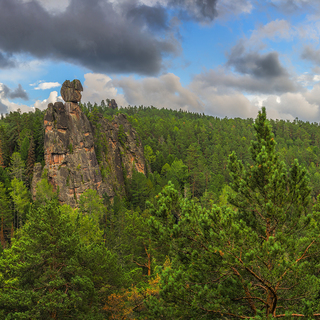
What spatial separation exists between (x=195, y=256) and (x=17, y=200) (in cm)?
4179

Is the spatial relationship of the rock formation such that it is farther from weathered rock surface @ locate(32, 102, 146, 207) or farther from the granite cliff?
the granite cliff

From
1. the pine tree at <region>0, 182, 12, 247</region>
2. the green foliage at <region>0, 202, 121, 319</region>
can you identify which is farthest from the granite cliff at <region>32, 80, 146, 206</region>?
the green foliage at <region>0, 202, 121, 319</region>

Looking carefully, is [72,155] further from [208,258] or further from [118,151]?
[208,258]

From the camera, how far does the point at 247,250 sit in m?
7.17

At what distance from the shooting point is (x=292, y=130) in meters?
133

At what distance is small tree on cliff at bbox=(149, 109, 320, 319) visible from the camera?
23.2 ft

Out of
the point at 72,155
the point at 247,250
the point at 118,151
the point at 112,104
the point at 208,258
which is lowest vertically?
the point at 208,258

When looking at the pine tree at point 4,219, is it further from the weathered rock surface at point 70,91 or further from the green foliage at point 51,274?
the green foliage at point 51,274

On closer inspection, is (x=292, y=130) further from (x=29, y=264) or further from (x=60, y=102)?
(x=29, y=264)

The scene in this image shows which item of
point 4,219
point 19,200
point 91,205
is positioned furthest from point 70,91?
point 4,219

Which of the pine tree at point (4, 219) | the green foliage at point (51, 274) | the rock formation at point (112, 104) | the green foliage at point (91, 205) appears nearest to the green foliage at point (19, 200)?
the pine tree at point (4, 219)

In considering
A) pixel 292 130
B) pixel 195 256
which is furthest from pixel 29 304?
pixel 292 130

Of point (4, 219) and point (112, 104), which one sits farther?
point (112, 104)

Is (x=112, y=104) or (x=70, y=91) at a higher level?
(x=112, y=104)
